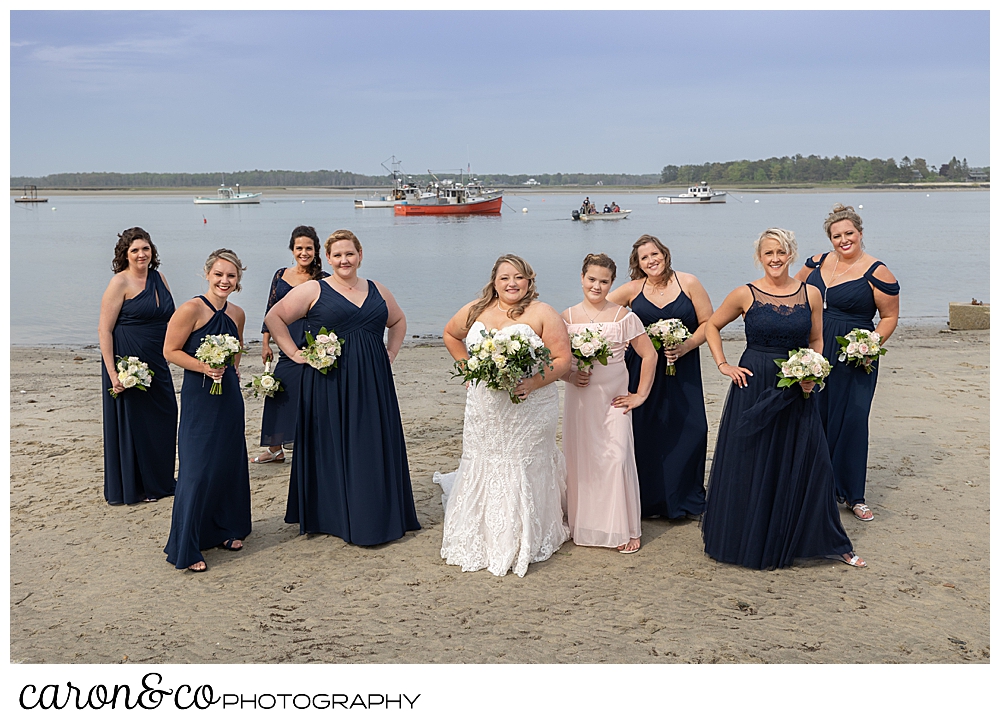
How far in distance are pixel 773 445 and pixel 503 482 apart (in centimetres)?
197

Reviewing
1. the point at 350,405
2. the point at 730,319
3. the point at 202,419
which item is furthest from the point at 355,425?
the point at 730,319

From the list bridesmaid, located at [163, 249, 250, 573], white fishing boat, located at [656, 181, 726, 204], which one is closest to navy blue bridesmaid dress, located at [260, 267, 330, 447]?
bridesmaid, located at [163, 249, 250, 573]

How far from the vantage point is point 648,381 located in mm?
6820

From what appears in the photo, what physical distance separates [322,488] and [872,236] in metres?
57.6

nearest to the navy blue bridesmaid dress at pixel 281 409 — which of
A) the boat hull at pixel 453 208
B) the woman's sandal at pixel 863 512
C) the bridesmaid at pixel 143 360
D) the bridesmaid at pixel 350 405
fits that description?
the bridesmaid at pixel 143 360

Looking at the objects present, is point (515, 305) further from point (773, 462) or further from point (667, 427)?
point (773, 462)

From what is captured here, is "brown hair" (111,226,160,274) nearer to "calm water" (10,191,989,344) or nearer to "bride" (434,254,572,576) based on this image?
"bride" (434,254,572,576)

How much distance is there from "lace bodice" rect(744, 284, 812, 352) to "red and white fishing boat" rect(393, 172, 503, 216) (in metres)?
82.0

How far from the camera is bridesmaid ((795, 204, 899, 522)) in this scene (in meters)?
7.38

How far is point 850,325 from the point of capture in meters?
7.49

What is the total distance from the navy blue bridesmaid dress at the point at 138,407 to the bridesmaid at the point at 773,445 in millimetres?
4976

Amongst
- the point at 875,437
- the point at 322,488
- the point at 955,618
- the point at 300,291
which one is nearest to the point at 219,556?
the point at 322,488

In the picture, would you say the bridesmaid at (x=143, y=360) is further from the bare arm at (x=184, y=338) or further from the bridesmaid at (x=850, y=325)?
the bridesmaid at (x=850, y=325)

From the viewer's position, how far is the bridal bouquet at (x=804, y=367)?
6098 mm
